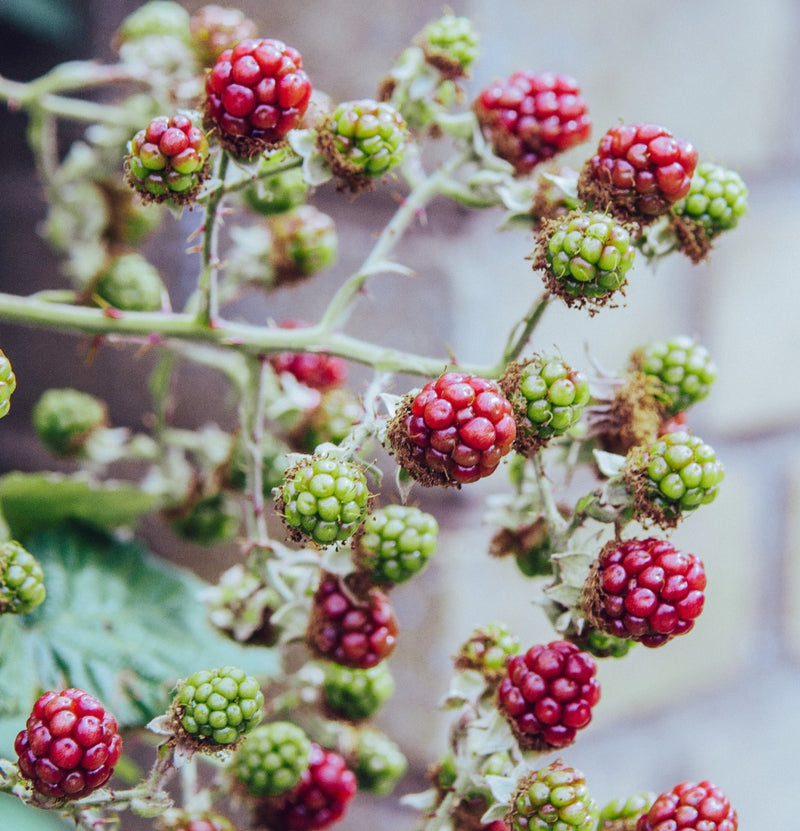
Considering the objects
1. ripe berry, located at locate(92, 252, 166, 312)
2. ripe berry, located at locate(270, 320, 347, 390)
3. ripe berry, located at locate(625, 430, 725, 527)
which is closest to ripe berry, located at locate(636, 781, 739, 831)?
ripe berry, located at locate(625, 430, 725, 527)

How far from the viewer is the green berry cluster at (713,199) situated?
449mm

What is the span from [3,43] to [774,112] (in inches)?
31.4

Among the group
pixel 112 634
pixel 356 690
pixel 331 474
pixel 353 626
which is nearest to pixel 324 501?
pixel 331 474

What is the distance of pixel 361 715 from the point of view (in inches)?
21.3

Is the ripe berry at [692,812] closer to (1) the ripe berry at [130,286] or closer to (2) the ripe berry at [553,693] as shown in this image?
(2) the ripe berry at [553,693]

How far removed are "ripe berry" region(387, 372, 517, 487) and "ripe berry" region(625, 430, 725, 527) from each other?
0.08 metres

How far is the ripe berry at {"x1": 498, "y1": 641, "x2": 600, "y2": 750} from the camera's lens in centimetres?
40

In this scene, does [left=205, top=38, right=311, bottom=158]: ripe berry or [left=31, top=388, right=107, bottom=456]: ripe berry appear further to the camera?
[left=31, top=388, right=107, bottom=456]: ripe berry

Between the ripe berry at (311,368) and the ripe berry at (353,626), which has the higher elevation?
the ripe berry at (311,368)

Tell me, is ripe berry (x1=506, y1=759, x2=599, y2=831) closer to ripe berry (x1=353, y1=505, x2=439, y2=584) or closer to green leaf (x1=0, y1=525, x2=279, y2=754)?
ripe berry (x1=353, y1=505, x2=439, y2=584)

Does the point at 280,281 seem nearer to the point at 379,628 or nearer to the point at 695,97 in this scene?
the point at 379,628

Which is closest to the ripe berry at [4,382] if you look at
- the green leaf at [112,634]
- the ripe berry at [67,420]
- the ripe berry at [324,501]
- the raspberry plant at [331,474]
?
the raspberry plant at [331,474]

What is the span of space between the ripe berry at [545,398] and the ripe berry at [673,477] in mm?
40

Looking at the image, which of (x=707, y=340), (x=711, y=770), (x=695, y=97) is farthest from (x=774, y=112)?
(x=711, y=770)
